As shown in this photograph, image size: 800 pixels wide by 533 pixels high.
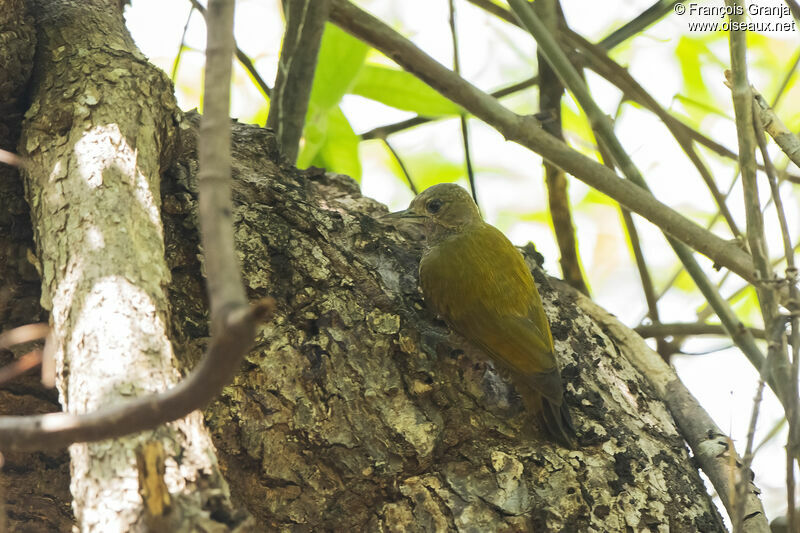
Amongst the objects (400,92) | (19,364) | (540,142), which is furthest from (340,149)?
(19,364)

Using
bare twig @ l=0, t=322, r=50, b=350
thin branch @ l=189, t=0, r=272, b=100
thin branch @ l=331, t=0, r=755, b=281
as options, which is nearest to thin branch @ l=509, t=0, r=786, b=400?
thin branch @ l=331, t=0, r=755, b=281

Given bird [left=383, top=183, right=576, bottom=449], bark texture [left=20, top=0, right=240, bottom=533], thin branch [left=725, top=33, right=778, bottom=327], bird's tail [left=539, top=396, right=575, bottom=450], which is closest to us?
bark texture [left=20, top=0, right=240, bottom=533]

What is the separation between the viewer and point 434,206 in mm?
3295

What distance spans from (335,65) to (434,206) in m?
0.74

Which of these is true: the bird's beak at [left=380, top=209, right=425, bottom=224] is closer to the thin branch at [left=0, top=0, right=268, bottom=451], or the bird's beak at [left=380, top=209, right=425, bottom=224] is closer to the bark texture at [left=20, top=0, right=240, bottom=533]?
the bark texture at [left=20, top=0, right=240, bottom=533]

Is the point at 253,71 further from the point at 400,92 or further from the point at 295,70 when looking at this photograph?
the point at 400,92

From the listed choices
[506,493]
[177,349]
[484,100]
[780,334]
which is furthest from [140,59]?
[780,334]

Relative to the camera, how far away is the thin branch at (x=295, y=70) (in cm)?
281

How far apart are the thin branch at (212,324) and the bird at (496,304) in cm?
149

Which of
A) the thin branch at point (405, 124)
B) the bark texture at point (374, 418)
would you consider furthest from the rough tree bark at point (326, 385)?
the thin branch at point (405, 124)

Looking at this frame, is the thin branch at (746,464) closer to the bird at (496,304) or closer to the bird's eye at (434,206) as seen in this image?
the bird at (496,304)

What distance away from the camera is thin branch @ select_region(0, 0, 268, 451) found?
77 centimetres

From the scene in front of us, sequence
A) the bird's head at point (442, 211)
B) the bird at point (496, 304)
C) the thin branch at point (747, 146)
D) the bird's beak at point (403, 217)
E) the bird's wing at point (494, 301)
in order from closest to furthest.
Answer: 1. the thin branch at point (747, 146)
2. the bird at point (496, 304)
3. the bird's wing at point (494, 301)
4. the bird's beak at point (403, 217)
5. the bird's head at point (442, 211)

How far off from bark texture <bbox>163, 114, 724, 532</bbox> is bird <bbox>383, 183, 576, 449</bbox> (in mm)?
78
